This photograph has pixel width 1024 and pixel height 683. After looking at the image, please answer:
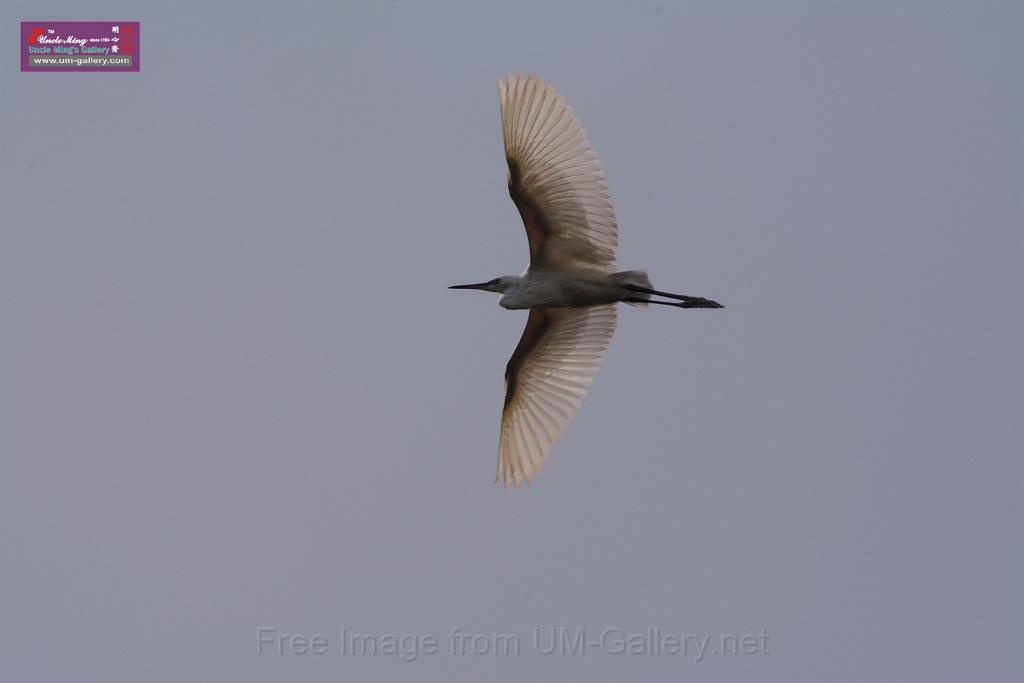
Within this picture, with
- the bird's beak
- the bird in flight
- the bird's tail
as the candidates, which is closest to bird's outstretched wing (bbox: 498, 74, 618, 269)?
the bird in flight

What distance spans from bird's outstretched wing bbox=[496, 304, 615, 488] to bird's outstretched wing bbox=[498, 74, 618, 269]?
87 centimetres

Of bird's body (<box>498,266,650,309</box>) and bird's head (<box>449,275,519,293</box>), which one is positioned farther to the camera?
bird's head (<box>449,275,519,293</box>)

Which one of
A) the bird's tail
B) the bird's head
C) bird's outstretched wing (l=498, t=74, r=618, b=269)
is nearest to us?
bird's outstretched wing (l=498, t=74, r=618, b=269)

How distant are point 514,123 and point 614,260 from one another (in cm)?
173

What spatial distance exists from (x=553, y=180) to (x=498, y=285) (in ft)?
5.18

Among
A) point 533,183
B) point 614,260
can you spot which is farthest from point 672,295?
point 533,183

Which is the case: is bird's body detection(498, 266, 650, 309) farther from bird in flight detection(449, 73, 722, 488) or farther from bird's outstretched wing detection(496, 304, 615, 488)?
bird's outstretched wing detection(496, 304, 615, 488)

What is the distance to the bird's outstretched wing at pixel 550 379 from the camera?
15.1 m

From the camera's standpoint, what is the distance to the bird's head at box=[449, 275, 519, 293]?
14.9m

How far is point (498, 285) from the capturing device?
15125 millimetres

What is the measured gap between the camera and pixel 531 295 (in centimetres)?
1465

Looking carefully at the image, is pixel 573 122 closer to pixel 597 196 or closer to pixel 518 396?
pixel 597 196

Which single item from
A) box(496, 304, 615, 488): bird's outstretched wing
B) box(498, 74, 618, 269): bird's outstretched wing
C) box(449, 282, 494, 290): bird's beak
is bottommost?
box(496, 304, 615, 488): bird's outstretched wing

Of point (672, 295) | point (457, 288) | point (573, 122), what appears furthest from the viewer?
point (457, 288)
